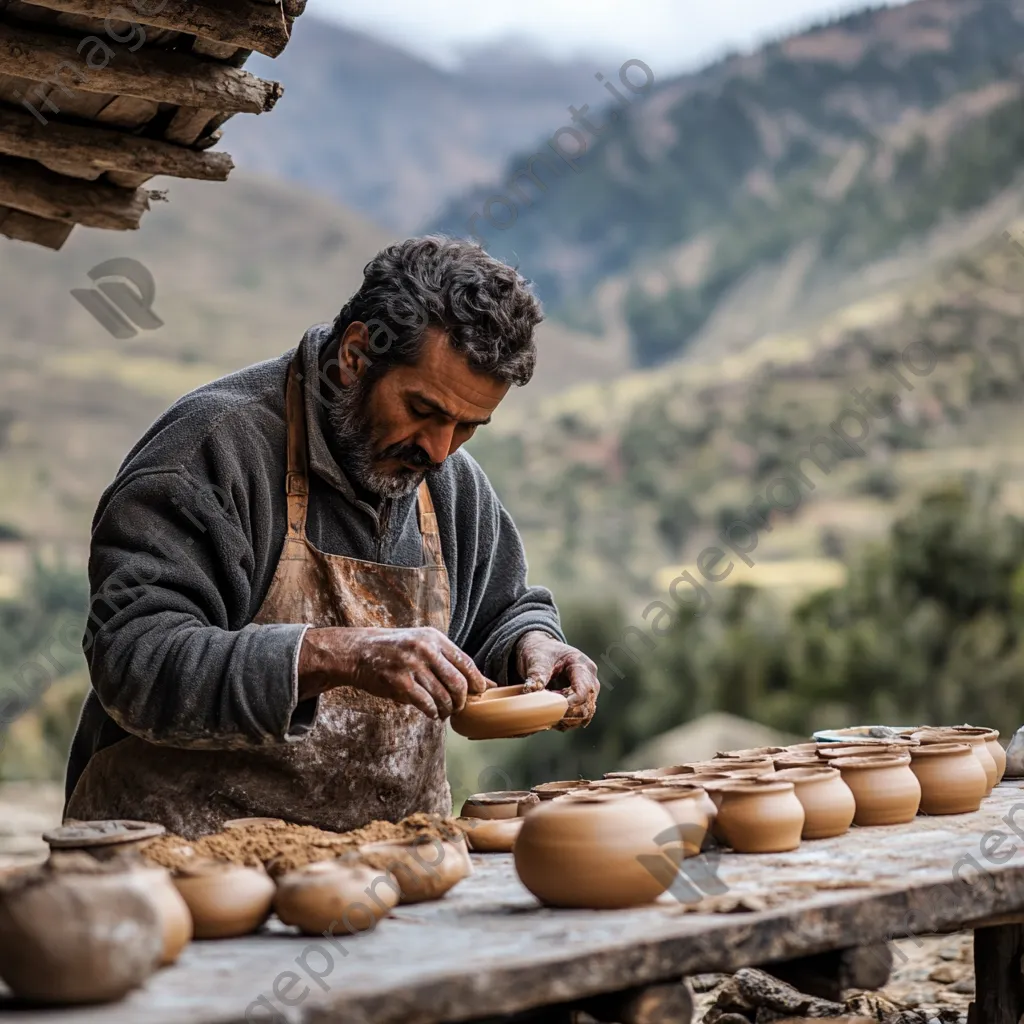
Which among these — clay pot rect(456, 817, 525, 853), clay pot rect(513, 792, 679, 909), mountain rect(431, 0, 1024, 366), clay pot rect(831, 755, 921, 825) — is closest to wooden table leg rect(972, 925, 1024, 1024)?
clay pot rect(831, 755, 921, 825)

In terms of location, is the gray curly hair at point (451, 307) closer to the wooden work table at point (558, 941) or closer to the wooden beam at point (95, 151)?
the wooden beam at point (95, 151)

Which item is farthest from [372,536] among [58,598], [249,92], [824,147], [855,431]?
[824,147]

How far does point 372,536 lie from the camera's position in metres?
3.61

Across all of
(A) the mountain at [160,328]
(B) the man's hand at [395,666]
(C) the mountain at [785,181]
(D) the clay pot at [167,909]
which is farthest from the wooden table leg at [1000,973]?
(C) the mountain at [785,181]

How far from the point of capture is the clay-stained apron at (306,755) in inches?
130

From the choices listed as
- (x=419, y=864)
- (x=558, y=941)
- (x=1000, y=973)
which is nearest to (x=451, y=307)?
(x=419, y=864)

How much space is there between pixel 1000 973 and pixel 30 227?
164 inches

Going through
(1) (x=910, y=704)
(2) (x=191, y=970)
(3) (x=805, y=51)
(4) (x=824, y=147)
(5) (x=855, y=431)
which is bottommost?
(1) (x=910, y=704)

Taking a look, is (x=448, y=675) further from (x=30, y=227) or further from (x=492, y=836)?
(x=30, y=227)

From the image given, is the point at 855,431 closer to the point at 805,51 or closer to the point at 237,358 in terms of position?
the point at 237,358

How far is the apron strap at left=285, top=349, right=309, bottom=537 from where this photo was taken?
3.43m

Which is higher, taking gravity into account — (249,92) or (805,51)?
(805,51)

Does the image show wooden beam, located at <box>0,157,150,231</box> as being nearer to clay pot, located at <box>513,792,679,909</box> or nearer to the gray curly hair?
the gray curly hair

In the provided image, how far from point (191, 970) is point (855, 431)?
3432 centimetres
